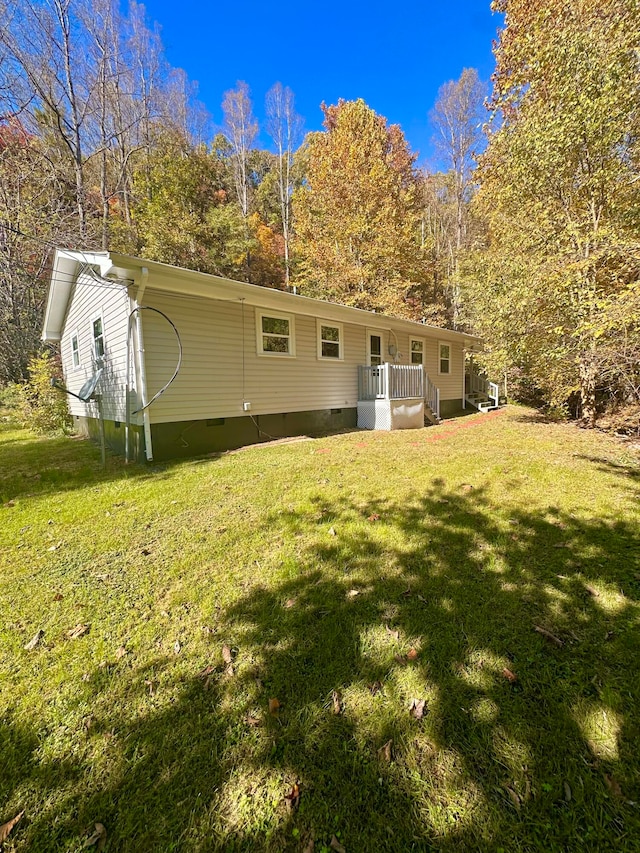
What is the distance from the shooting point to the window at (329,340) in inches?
366

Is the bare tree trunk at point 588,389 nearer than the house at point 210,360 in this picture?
No

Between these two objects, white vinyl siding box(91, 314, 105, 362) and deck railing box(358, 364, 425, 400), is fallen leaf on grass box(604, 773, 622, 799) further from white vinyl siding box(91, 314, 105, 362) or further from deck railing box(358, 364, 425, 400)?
white vinyl siding box(91, 314, 105, 362)

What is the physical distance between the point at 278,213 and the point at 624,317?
2226cm

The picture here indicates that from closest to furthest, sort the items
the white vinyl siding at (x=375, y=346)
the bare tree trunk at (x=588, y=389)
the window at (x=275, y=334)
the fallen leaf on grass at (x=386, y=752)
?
the fallen leaf on grass at (x=386, y=752), the window at (x=275, y=334), the bare tree trunk at (x=588, y=389), the white vinyl siding at (x=375, y=346)

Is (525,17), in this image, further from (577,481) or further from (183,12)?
(577,481)

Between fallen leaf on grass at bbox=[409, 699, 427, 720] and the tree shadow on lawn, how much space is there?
0.03m

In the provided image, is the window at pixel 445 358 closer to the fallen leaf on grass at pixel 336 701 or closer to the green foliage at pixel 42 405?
the green foliage at pixel 42 405

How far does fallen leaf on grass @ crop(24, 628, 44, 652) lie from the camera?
211cm

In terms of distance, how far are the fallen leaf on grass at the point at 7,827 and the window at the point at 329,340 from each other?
8.70 metres

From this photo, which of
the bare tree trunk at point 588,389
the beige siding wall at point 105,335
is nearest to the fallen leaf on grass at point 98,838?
the beige siding wall at point 105,335

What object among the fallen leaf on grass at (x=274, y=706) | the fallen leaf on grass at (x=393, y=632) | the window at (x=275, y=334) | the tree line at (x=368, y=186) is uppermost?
the tree line at (x=368, y=186)

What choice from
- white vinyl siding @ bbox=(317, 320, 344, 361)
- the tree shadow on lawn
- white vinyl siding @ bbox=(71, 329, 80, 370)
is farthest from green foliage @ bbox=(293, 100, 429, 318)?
the tree shadow on lawn

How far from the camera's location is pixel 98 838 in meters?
1.23

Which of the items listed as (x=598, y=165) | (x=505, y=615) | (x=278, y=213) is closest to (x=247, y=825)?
(x=505, y=615)
